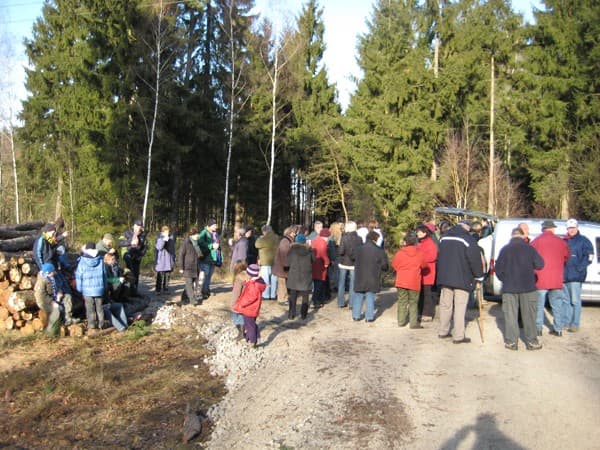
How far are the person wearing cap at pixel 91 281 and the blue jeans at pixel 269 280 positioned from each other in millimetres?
4190

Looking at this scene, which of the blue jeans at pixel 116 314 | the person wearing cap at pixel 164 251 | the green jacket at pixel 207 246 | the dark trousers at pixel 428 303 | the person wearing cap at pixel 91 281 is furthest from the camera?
the person wearing cap at pixel 164 251

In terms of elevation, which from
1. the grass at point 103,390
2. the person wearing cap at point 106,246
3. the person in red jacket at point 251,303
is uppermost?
the person wearing cap at point 106,246

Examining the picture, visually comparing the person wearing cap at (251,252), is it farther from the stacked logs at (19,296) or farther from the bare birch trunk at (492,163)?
the bare birch trunk at (492,163)

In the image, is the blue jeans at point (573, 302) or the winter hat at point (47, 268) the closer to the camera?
the winter hat at point (47, 268)

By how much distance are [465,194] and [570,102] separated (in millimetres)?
7102

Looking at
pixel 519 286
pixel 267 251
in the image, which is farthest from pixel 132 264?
pixel 519 286

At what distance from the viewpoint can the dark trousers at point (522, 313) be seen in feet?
27.8

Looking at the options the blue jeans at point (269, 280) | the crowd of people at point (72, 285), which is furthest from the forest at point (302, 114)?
the crowd of people at point (72, 285)

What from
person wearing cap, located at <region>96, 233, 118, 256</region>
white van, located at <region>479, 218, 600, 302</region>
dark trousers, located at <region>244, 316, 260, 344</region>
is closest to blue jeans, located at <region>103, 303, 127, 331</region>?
person wearing cap, located at <region>96, 233, 118, 256</region>

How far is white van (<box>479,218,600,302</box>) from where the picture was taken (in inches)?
472

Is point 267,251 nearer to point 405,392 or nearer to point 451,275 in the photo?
point 451,275

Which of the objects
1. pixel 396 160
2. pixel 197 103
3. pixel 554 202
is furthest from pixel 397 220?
pixel 197 103

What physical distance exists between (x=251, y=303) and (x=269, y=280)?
4485 mm

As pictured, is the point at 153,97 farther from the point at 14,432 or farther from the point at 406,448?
the point at 406,448
